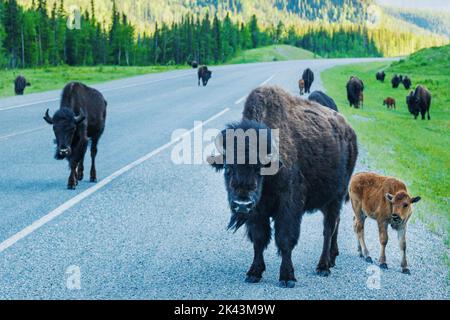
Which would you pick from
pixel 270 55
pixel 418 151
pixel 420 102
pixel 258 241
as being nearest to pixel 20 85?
pixel 420 102

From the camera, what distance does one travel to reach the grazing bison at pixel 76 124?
10.0 meters

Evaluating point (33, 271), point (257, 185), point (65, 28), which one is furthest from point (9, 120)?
point (65, 28)

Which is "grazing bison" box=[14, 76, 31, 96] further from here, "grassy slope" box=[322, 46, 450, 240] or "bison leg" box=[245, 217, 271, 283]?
"bison leg" box=[245, 217, 271, 283]

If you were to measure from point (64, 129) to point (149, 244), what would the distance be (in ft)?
12.3

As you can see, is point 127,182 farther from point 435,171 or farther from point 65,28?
point 65,28

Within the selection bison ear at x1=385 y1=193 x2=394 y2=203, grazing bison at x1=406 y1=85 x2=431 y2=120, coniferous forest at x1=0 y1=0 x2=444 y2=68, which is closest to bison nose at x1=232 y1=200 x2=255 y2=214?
bison ear at x1=385 y1=193 x2=394 y2=203

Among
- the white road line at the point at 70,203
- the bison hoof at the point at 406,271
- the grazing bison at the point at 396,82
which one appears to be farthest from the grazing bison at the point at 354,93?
the bison hoof at the point at 406,271

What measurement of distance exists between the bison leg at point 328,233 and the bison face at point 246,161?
1.06 metres

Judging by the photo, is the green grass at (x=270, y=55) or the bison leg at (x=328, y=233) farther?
the green grass at (x=270, y=55)

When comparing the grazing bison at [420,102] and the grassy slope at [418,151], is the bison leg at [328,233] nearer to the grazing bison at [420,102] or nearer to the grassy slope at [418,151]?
the grassy slope at [418,151]

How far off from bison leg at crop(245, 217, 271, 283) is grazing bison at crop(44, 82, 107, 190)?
15.8 ft

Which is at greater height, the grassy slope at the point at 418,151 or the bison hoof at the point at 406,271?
the bison hoof at the point at 406,271

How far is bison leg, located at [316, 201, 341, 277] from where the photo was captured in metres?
6.06

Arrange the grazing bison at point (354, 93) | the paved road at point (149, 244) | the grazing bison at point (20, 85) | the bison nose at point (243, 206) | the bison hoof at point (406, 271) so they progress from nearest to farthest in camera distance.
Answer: the bison nose at point (243, 206) < the paved road at point (149, 244) < the bison hoof at point (406, 271) < the grazing bison at point (354, 93) < the grazing bison at point (20, 85)
